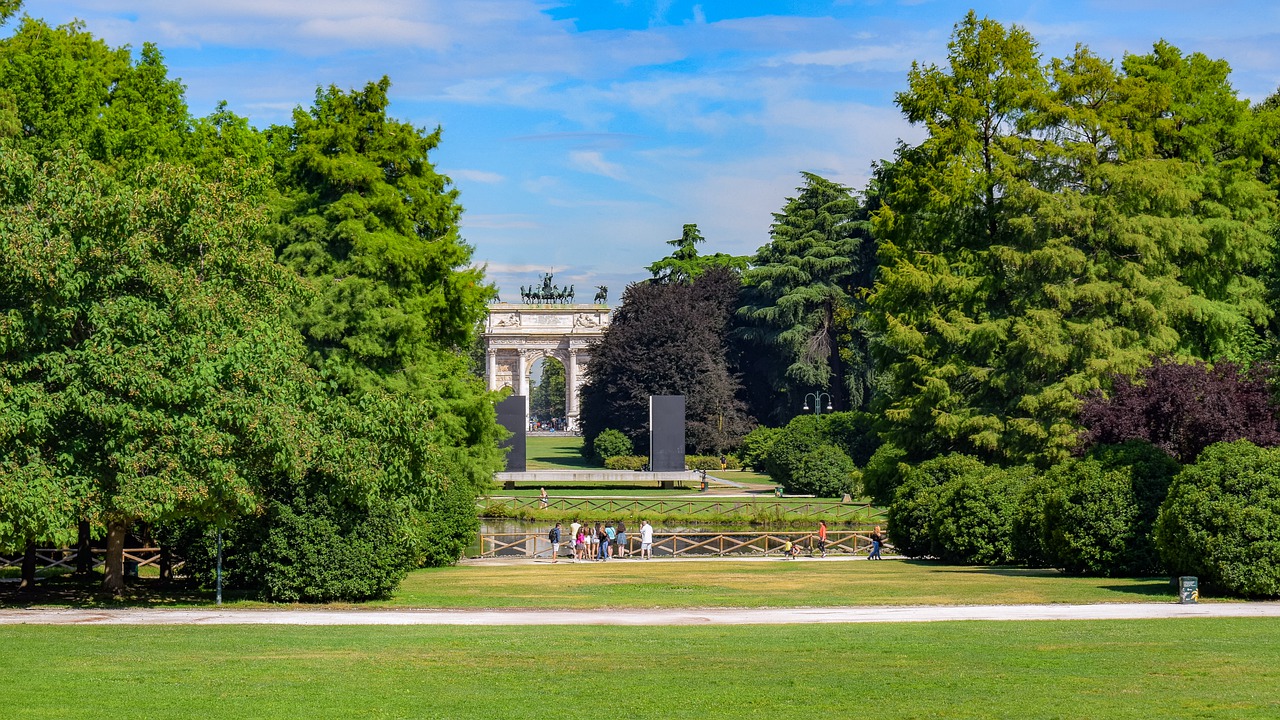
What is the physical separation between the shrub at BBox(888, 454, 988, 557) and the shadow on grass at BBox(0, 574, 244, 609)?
1804 cm

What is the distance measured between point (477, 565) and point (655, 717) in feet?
75.4

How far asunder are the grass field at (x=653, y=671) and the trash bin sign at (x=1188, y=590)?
2920mm

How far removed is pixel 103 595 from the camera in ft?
82.2

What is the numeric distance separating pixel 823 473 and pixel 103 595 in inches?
1676

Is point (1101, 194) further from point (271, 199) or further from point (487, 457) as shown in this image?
point (271, 199)

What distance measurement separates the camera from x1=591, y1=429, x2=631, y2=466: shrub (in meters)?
84.1

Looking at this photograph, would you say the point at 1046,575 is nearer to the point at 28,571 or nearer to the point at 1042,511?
the point at 1042,511

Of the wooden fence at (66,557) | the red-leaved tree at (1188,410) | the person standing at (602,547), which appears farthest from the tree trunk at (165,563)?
the red-leaved tree at (1188,410)

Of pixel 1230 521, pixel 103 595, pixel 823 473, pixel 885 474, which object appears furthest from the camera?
pixel 823 473

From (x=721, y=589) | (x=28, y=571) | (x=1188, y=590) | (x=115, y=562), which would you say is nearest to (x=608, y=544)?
(x=721, y=589)

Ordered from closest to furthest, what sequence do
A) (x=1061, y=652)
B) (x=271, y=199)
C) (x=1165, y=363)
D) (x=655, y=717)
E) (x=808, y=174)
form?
(x=655, y=717)
(x=1061, y=652)
(x=1165, y=363)
(x=271, y=199)
(x=808, y=174)

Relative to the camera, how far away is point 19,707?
1296cm

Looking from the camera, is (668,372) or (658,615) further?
(668,372)

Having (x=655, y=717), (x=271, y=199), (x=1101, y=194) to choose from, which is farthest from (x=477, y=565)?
(x=655, y=717)
